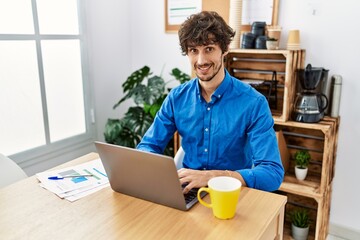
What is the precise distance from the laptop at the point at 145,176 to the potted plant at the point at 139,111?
4.58 ft

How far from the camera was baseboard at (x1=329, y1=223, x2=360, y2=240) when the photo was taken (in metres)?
2.34

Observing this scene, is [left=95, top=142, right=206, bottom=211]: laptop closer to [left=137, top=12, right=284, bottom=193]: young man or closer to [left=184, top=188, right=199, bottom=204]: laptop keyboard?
[left=184, top=188, right=199, bottom=204]: laptop keyboard

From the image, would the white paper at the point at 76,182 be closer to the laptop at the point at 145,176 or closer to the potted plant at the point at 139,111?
the laptop at the point at 145,176

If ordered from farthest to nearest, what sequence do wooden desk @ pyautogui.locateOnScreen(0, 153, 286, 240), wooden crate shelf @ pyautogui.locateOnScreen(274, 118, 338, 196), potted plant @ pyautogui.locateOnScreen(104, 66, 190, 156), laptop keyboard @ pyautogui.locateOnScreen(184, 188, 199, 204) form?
potted plant @ pyautogui.locateOnScreen(104, 66, 190, 156) → wooden crate shelf @ pyautogui.locateOnScreen(274, 118, 338, 196) → laptop keyboard @ pyautogui.locateOnScreen(184, 188, 199, 204) → wooden desk @ pyautogui.locateOnScreen(0, 153, 286, 240)

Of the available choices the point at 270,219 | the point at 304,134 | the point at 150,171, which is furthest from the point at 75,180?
the point at 304,134

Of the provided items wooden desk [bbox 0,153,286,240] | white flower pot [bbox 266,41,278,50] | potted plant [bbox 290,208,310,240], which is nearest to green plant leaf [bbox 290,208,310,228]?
potted plant [bbox 290,208,310,240]

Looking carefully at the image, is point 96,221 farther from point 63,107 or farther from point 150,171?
point 63,107

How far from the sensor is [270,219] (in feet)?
3.41

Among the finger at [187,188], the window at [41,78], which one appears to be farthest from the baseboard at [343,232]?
the window at [41,78]

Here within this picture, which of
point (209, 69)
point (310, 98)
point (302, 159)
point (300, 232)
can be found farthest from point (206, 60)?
point (300, 232)

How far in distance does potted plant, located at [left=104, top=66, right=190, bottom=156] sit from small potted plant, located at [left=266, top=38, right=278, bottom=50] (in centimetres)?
73

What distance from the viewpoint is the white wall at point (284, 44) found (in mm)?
2150

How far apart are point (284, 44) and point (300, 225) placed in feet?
4.19

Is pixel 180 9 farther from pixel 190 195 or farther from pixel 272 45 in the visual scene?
pixel 190 195
